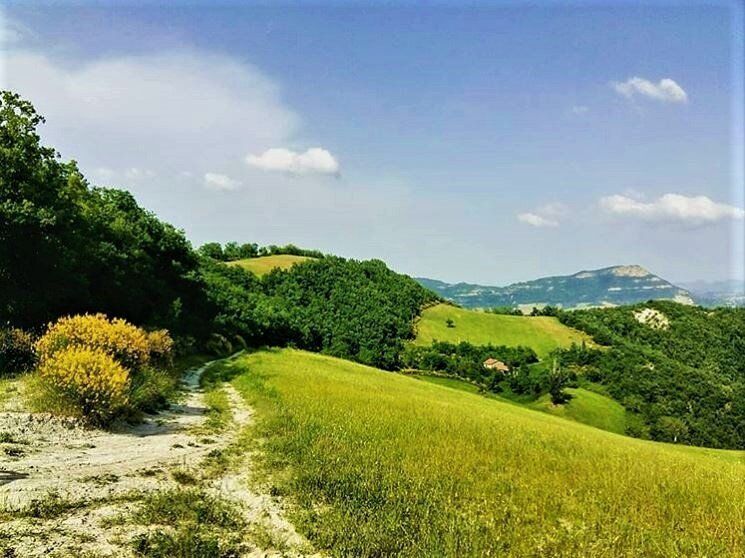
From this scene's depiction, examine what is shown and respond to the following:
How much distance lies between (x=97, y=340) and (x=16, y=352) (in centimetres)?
387

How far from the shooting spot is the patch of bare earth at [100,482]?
662cm

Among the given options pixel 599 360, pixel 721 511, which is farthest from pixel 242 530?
pixel 599 360

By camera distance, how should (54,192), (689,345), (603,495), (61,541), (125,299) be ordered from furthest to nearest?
(689,345), (125,299), (54,192), (603,495), (61,541)

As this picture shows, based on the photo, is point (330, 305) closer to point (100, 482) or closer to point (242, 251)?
point (242, 251)

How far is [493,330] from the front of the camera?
15762cm

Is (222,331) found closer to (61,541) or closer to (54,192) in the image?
(54,192)

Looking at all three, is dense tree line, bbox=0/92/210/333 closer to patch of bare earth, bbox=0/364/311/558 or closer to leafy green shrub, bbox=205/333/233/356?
leafy green shrub, bbox=205/333/233/356

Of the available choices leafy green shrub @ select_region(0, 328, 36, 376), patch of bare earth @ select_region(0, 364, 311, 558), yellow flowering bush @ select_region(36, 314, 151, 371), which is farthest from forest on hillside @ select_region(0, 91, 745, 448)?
patch of bare earth @ select_region(0, 364, 311, 558)

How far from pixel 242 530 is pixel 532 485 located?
6.06m

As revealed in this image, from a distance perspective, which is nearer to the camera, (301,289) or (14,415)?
(14,415)

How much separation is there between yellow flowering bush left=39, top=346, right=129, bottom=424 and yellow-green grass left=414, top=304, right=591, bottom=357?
13291cm

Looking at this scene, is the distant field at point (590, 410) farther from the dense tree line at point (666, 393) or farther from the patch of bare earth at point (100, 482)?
the patch of bare earth at point (100, 482)

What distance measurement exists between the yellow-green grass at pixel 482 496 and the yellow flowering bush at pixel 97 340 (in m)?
7.09

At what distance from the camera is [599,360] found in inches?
5531
